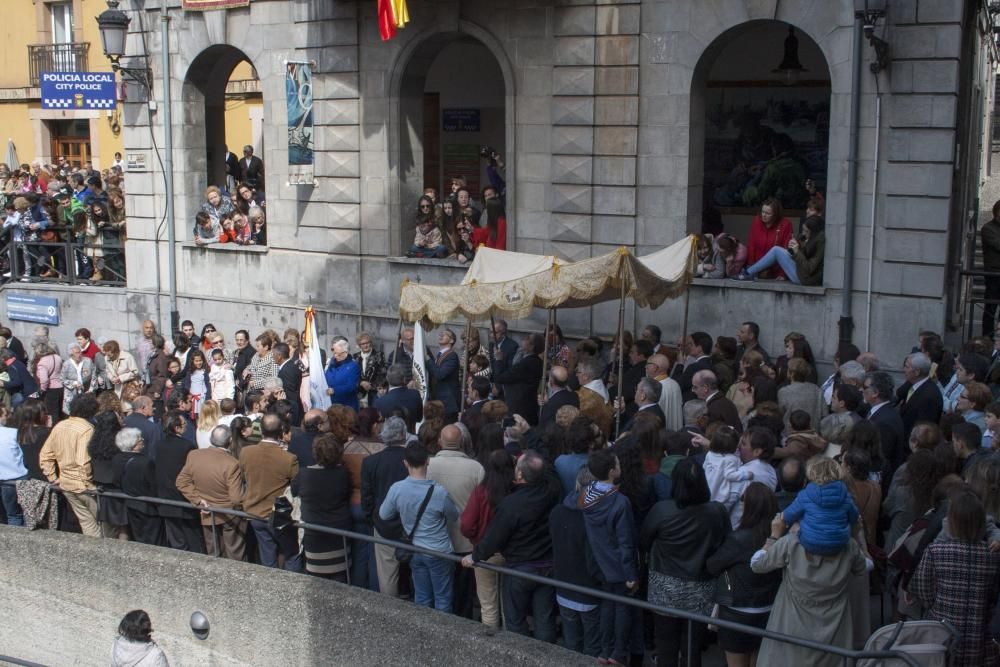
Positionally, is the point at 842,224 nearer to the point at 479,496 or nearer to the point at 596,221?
the point at 596,221

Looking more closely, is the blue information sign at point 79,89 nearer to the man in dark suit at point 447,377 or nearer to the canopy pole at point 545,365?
the man in dark suit at point 447,377

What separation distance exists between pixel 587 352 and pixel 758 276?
2431mm

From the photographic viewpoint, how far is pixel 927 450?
27.0ft

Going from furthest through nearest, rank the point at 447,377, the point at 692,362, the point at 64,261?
the point at 64,261 < the point at 447,377 < the point at 692,362

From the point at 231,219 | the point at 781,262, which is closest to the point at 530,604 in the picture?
the point at 781,262

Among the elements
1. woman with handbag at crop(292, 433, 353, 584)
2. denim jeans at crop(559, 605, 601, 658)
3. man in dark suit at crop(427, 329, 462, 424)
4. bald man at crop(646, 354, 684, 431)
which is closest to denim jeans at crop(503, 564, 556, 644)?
denim jeans at crop(559, 605, 601, 658)

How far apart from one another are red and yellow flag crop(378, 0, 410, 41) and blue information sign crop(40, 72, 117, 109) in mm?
4734

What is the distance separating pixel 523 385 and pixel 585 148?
12.3 ft

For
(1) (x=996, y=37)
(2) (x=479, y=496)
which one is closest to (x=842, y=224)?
(2) (x=479, y=496)

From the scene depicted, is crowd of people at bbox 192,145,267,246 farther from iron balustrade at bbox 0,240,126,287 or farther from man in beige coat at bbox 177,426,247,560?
man in beige coat at bbox 177,426,247,560

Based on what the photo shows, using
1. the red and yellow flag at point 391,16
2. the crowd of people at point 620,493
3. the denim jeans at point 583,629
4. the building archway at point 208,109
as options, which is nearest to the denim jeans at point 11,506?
the crowd of people at point 620,493

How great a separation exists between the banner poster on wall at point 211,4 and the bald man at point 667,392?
9.79m

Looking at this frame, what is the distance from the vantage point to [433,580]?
8.83 meters

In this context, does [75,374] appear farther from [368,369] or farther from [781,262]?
[781,262]
